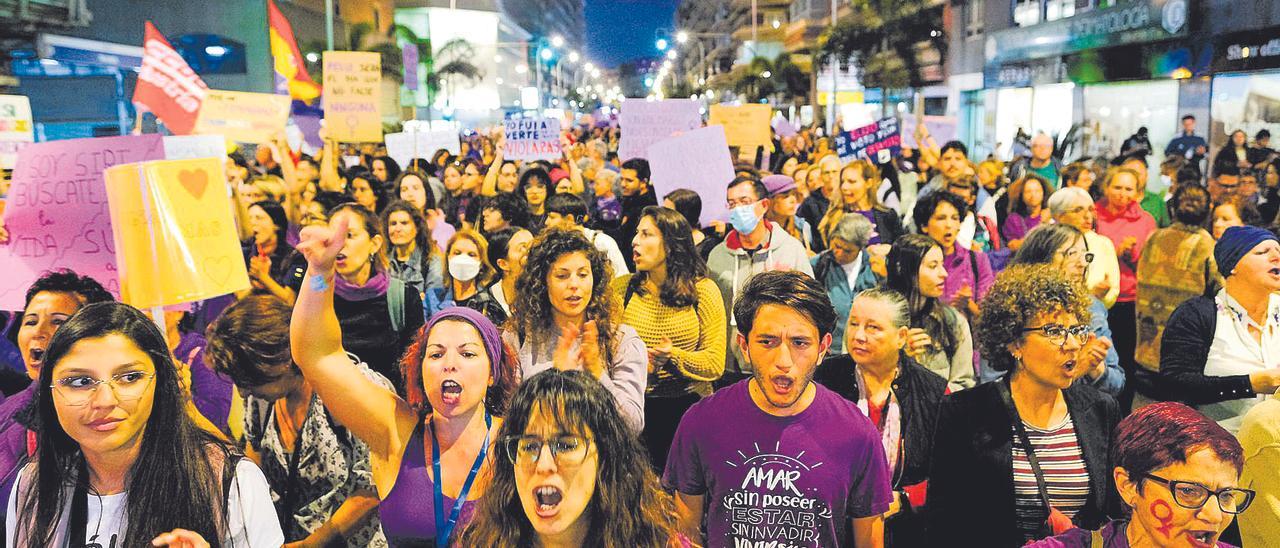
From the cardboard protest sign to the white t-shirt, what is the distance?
2060 mm

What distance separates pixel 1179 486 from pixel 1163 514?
77 mm

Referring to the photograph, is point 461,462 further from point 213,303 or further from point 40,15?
point 40,15

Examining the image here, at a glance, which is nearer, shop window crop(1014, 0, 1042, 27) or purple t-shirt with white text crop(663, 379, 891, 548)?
purple t-shirt with white text crop(663, 379, 891, 548)

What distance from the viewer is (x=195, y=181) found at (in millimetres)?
4852

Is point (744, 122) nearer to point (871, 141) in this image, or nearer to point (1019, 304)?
point (871, 141)

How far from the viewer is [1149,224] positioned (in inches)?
306

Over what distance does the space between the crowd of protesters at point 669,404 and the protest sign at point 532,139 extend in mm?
6189

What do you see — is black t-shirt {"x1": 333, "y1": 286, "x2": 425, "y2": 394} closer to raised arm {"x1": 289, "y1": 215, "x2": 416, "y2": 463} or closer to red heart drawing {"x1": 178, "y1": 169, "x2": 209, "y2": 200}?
red heart drawing {"x1": 178, "y1": 169, "x2": 209, "y2": 200}

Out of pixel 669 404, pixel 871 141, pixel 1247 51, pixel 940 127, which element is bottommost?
pixel 669 404

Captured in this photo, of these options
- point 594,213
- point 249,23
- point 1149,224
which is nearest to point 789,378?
point 1149,224

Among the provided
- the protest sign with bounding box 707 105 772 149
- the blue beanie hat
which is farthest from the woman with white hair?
the protest sign with bounding box 707 105 772 149

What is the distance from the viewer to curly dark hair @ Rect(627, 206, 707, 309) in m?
5.28

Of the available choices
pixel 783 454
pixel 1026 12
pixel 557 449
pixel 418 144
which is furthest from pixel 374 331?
pixel 1026 12

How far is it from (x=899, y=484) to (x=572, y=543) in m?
1.93
